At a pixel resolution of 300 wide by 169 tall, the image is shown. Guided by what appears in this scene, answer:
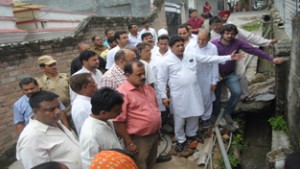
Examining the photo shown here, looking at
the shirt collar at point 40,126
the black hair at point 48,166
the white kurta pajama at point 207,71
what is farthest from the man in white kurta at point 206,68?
the black hair at point 48,166

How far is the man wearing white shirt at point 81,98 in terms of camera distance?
2896 mm

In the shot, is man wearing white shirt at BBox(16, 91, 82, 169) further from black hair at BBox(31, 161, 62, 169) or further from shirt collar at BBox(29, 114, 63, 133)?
black hair at BBox(31, 161, 62, 169)

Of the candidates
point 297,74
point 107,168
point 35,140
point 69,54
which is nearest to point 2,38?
point 69,54

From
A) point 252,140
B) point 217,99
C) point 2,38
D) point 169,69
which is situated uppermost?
point 2,38

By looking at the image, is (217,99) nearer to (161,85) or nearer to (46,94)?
(161,85)

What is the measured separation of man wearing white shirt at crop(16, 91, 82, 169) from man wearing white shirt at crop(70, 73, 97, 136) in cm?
38

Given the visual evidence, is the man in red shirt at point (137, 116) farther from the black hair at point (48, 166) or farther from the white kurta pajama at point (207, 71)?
the white kurta pajama at point (207, 71)

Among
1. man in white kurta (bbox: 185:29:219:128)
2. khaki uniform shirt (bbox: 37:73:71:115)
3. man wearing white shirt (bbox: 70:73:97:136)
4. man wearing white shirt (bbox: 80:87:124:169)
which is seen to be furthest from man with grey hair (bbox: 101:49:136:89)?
man in white kurta (bbox: 185:29:219:128)

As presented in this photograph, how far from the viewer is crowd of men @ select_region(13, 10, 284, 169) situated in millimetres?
2303

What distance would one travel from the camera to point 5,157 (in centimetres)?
495

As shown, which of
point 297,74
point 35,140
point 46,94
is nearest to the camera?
point 35,140

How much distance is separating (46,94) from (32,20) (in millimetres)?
7672

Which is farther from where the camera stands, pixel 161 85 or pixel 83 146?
pixel 161 85

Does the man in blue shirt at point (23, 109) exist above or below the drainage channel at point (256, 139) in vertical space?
above
